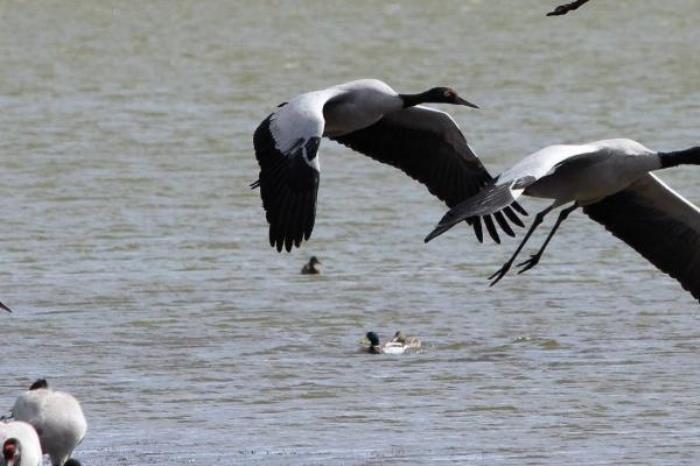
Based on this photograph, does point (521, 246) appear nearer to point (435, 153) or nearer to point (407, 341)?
point (435, 153)

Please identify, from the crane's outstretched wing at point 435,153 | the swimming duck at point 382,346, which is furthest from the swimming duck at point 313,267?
the crane's outstretched wing at point 435,153

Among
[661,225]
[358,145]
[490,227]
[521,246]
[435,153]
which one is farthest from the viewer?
[358,145]

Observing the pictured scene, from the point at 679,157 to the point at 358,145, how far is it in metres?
2.34

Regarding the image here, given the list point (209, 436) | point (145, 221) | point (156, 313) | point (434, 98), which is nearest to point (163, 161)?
point (145, 221)

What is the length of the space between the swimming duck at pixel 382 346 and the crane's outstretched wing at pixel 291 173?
206 cm

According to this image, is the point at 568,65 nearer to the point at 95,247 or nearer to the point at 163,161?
the point at 163,161

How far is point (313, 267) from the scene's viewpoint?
16547mm

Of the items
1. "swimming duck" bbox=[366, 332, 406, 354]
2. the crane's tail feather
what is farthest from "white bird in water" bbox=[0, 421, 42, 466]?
"swimming duck" bbox=[366, 332, 406, 354]

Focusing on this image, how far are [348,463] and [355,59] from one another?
23.7 metres

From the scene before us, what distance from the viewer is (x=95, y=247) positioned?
17828 mm

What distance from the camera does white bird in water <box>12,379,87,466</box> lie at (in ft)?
33.9

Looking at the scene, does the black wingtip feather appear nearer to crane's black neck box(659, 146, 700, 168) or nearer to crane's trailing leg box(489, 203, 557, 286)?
crane's trailing leg box(489, 203, 557, 286)

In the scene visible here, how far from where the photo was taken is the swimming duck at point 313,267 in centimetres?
1655

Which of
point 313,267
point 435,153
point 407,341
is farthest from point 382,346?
point 313,267
